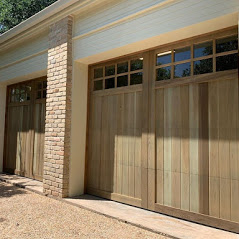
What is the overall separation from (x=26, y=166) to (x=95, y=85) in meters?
3.15

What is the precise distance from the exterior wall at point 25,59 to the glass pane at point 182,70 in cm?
308

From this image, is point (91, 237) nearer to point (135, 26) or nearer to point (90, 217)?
point (90, 217)

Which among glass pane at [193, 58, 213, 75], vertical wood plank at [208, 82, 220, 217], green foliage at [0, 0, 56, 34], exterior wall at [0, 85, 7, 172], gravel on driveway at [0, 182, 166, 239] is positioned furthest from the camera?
green foliage at [0, 0, 56, 34]

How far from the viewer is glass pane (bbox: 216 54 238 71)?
3.04m

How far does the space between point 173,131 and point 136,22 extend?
1753 millimetres

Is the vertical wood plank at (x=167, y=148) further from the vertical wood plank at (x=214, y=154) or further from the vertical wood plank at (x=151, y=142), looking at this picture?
the vertical wood plank at (x=214, y=154)

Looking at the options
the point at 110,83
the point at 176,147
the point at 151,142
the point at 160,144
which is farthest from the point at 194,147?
the point at 110,83

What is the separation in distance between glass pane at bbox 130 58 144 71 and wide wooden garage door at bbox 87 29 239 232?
0.05 ft

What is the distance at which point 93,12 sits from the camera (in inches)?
175

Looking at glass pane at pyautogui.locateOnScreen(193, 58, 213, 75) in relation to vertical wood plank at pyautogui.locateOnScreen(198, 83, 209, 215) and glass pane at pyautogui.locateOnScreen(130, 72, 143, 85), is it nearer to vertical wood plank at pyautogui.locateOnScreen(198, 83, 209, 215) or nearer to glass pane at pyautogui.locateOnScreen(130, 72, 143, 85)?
vertical wood plank at pyautogui.locateOnScreen(198, 83, 209, 215)

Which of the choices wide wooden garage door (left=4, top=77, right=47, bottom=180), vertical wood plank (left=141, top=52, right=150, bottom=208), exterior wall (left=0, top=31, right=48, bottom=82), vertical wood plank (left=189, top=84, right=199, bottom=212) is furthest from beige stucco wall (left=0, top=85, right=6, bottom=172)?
vertical wood plank (left=189, top=84, right=199, bottom=212)

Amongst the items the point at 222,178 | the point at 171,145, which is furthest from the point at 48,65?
the point at 222,178

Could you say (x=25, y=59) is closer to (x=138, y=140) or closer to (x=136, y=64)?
(x=136, y=64)

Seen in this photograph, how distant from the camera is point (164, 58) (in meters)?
3.81
